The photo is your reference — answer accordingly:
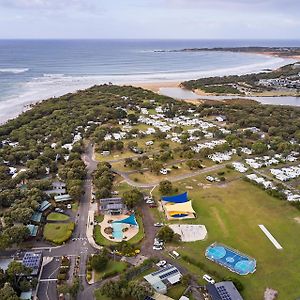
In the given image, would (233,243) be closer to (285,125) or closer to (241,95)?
(285,125)

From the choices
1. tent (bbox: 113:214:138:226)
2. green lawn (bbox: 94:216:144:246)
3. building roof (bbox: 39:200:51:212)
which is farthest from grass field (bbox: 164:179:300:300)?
building roof (bbox: 39:200:51:212)

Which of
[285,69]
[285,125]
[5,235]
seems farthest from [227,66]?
[5,235]

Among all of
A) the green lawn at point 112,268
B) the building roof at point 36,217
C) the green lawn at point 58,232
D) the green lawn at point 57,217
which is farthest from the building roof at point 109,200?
the green lawn at point 112,268

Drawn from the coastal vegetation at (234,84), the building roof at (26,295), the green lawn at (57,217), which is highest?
the coastal vegetation at (234,84)

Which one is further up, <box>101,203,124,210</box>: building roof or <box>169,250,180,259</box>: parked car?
<box>101,203,124,210</box>: building roof

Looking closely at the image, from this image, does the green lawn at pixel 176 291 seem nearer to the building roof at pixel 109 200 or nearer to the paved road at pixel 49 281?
the paved road at pixel 49 281

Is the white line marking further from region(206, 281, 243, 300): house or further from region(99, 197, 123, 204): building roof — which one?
region(99, 197, 123, 204): building roof

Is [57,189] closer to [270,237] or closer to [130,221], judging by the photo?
[130,221]

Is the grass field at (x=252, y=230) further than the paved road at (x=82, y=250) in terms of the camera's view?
Yes
